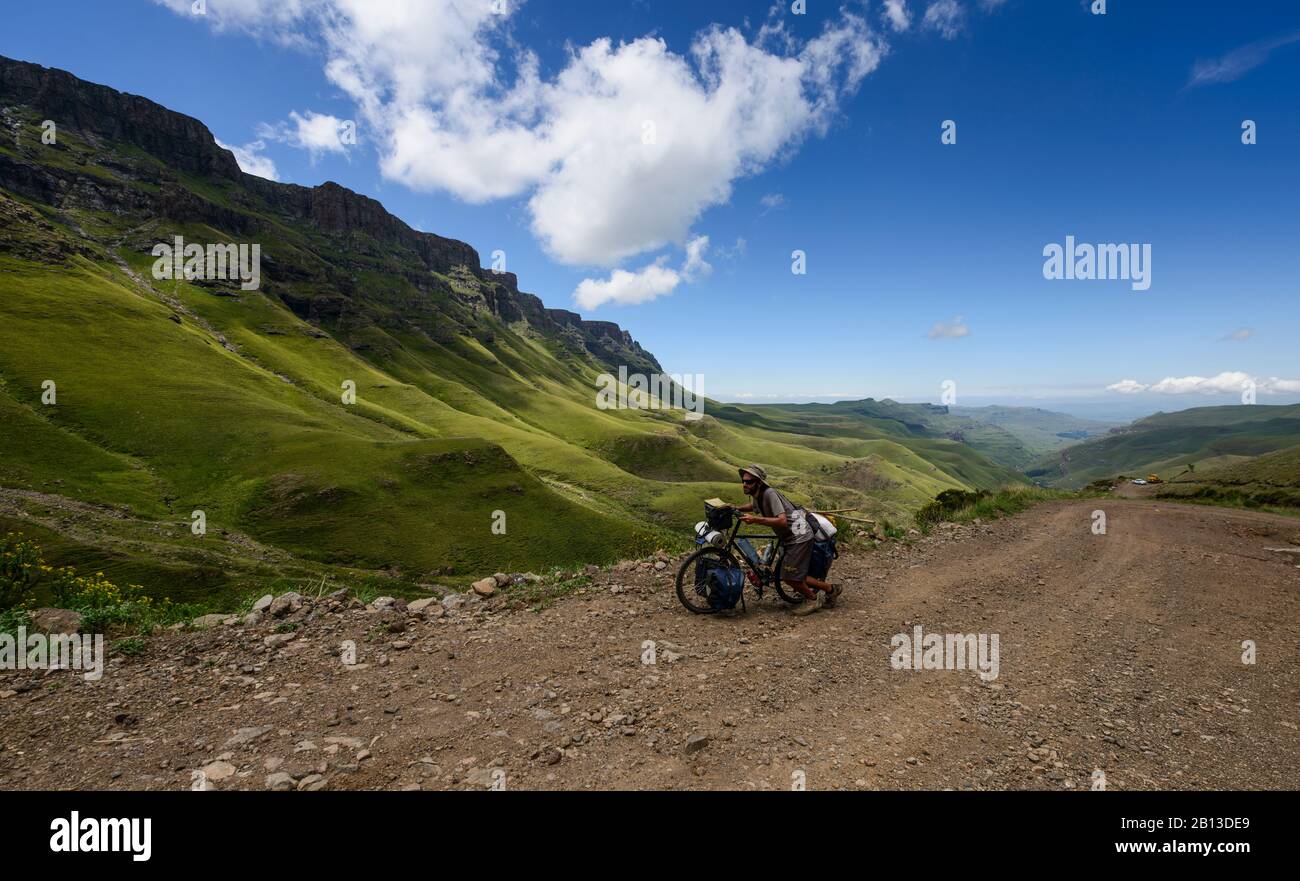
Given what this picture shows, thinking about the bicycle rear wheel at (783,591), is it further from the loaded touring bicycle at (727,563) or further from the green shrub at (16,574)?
the green shrub at (16,574)

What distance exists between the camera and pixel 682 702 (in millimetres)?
7078

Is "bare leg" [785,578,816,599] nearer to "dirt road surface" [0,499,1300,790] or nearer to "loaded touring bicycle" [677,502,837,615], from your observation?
"loaded touring bicycle" [677,502,837,615]

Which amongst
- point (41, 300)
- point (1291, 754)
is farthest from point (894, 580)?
point (41, 300)

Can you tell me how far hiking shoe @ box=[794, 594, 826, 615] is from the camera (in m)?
10.6

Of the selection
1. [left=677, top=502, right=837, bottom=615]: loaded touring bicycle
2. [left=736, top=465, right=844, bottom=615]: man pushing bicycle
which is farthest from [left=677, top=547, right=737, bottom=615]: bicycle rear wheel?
[left=736, top=465, right=844, bottom=615]: man pushing bicycle

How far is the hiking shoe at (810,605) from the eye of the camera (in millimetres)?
10633

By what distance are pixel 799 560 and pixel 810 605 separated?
3.17ft

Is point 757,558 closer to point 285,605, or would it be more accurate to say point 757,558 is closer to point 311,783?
point 311,783

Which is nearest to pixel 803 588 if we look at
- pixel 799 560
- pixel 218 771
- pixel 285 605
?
pixel 799 560

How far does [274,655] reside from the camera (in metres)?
8.43

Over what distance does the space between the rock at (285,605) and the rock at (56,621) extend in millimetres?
2705

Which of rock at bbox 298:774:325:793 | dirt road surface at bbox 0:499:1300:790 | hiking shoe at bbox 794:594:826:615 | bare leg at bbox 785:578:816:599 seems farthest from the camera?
bare leg at bbox 785:578:816:599
